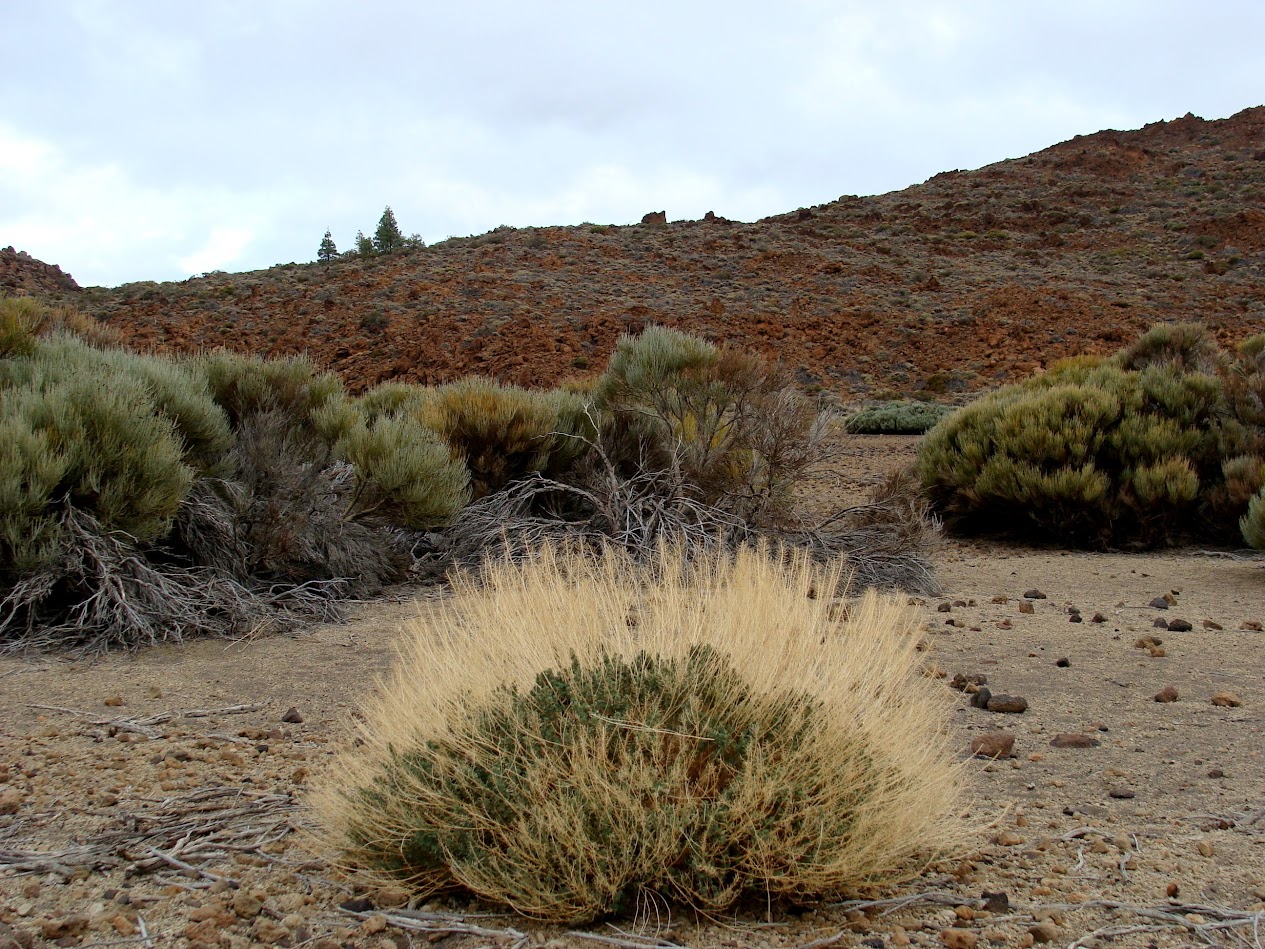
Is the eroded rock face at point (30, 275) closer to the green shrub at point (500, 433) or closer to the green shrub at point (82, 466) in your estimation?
the green shrub at point (500, 433)

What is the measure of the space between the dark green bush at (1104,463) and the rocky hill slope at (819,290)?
13.8 metres

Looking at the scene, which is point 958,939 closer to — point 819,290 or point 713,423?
point 713,423

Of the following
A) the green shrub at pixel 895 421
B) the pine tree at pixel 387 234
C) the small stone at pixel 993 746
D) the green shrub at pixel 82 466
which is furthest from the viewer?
the pine tree at pixel 387 234

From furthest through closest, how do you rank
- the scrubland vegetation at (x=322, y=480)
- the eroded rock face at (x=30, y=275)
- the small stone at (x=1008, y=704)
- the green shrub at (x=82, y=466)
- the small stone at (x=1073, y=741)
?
1. the eroded rock face at (x=30, y=275)
2. the scrubland vegetation at (x=322, y=480)
3. the green shrub at (x=82, y=466)
4. the small stone at (x=1008, y=704)
5. the small stone at (x=1073, y=741)

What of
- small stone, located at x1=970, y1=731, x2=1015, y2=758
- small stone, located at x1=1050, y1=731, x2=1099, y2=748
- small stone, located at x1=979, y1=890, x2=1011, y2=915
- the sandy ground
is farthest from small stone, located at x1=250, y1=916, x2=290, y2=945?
small stone, located at x1=1050, y1=731, x2=1099, y2=748

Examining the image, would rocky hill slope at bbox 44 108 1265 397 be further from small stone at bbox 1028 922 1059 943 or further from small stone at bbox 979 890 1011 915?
small stone at bbox 1028 922 1059 943

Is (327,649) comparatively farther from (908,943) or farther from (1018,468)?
(1018,468)

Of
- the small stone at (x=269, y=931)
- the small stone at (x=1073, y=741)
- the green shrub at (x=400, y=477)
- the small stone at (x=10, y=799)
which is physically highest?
the green shrub at (x=400, y=477)

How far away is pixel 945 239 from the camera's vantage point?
3703 cm

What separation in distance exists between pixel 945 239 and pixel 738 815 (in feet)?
122

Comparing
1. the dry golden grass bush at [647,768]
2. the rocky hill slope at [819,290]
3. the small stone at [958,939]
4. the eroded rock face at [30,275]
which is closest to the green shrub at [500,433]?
the dry golden grass bush at [647,768]

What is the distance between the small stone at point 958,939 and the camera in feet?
7.56

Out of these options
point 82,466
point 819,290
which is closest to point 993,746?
point 82,466

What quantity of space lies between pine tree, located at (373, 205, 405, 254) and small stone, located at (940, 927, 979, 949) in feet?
138
